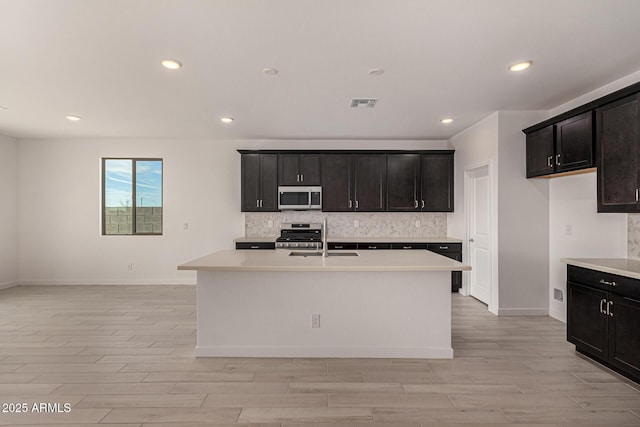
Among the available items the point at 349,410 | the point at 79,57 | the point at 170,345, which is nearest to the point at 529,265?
the point at 349,410

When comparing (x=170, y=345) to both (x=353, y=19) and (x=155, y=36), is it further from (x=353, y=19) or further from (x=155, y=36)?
(x=353, y=19)

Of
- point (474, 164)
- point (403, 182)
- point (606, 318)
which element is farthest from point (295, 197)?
point (606, 318)

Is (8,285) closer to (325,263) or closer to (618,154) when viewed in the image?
(325,263)

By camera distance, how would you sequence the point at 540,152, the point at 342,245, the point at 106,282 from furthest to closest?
the point at 106,282, the point at 342,245, the point at 540,152

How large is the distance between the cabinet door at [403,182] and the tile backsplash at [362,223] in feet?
1.07

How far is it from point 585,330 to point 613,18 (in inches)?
97.5

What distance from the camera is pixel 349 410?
217 cm

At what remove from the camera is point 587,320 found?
113 inches

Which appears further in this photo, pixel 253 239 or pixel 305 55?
pixel 253 239

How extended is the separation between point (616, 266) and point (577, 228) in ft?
3.83

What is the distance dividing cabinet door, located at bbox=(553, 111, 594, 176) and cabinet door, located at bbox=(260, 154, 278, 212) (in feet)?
12.8

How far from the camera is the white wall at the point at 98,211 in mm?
5863

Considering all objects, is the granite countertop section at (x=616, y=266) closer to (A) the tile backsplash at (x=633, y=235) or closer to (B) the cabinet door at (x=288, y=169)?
(A) the tile backsplash at (x=633, y=235)

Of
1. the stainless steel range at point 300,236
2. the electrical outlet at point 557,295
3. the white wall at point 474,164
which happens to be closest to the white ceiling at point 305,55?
the white wall at point 474,164
